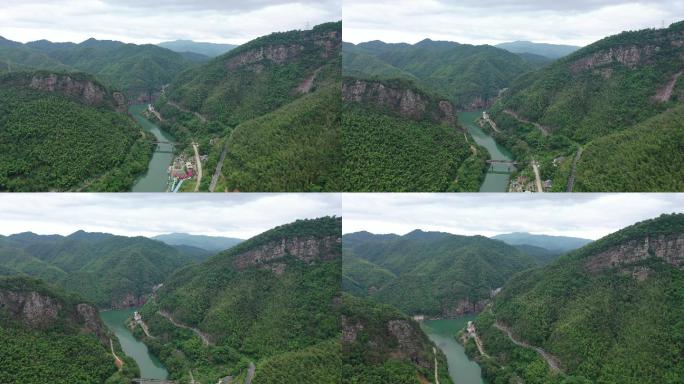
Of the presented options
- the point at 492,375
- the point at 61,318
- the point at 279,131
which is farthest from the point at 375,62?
the point at 61,318

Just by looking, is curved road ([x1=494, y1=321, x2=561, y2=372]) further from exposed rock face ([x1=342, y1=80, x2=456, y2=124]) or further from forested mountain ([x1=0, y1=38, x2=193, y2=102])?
forested mountain ([x1=0, y1=38, x2=193, y2=102])

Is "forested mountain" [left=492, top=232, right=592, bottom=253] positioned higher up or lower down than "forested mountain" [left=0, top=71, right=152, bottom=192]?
lower down

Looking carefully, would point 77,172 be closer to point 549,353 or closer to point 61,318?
point 61,318

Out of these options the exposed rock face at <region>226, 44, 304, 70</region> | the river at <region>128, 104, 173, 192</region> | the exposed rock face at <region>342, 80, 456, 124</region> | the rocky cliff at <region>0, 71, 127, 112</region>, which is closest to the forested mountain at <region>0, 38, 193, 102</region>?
the rocky cliff at <region>0, 71, 127, 112</region>

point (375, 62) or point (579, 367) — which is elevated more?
point (375, 62)

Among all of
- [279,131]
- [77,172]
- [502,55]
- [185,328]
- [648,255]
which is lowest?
[185,328]

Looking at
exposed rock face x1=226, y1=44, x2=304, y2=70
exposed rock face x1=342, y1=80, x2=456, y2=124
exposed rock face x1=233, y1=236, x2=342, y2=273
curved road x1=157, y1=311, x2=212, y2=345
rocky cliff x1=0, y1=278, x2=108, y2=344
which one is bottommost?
curved road x1=157, y1=311, x2=212, y2=345

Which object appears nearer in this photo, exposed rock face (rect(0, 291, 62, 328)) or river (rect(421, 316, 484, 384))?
river (rect(421, 316, 484, 384))
